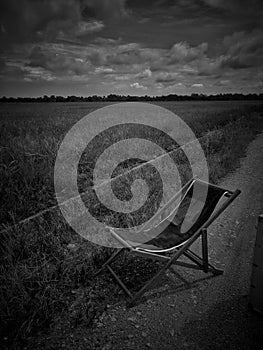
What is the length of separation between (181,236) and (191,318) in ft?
2.85

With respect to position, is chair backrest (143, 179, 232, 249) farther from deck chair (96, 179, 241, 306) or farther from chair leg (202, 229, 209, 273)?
chair leg (202, 229, 209, 273)

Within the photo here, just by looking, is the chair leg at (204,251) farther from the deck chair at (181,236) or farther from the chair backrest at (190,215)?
the chair backrest at (190,215)

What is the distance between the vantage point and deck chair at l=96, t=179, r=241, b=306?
95.6 inches

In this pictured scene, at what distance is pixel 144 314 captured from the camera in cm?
238

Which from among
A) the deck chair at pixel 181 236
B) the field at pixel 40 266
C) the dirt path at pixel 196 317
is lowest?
the dirt path at pixel 196 317

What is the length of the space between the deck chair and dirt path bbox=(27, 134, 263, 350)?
0.18m

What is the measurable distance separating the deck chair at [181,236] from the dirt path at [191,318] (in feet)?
0.60

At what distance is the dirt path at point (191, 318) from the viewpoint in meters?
2.07

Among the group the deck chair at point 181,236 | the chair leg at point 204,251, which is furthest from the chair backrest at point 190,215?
the chair leg at point 204,251

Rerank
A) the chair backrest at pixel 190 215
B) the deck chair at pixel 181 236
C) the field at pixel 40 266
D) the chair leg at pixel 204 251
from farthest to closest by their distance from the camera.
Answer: the chair backrest at pixel 190 215
the chair leg at pixel 204 251
the deck chair at pixel 181 236
the field at pixel 40 266

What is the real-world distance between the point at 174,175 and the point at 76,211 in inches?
112

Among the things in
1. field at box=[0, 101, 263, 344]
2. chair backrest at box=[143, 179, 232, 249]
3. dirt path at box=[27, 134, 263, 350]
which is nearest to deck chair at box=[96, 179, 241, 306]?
chair backrest at box=[143, 179, 232, 249]

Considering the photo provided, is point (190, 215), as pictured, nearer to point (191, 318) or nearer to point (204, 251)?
point (204, 251)

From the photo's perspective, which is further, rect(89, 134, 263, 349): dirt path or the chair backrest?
the chair backrest
